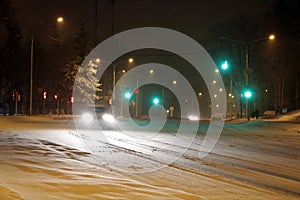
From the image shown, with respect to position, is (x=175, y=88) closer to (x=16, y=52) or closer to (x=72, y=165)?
(x=16, y=52)

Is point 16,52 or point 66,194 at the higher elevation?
point 16,52

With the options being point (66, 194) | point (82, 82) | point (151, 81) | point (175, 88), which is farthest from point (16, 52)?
point (66, 194)

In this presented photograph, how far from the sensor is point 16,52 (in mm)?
66500

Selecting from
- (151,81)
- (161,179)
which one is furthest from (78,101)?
(161,179)

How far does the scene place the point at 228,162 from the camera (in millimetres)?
13352

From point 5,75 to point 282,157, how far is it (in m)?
59.7

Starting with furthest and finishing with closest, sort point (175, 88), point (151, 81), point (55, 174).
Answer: point (175, 88), point (151, 81), point (55, 174)

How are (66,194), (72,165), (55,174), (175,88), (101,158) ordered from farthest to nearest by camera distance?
(175,88) → (101,158) → (72,165) → (55,174) → (66,194)

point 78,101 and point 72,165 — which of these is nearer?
point 72,165

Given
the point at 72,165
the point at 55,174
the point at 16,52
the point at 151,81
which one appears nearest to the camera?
the point at 55,174

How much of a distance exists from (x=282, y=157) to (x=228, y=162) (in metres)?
2.90

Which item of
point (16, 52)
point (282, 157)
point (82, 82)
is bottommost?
point (282, 157)

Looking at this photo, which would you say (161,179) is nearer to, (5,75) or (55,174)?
(55,174)

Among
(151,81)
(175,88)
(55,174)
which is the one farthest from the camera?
(175,88)
